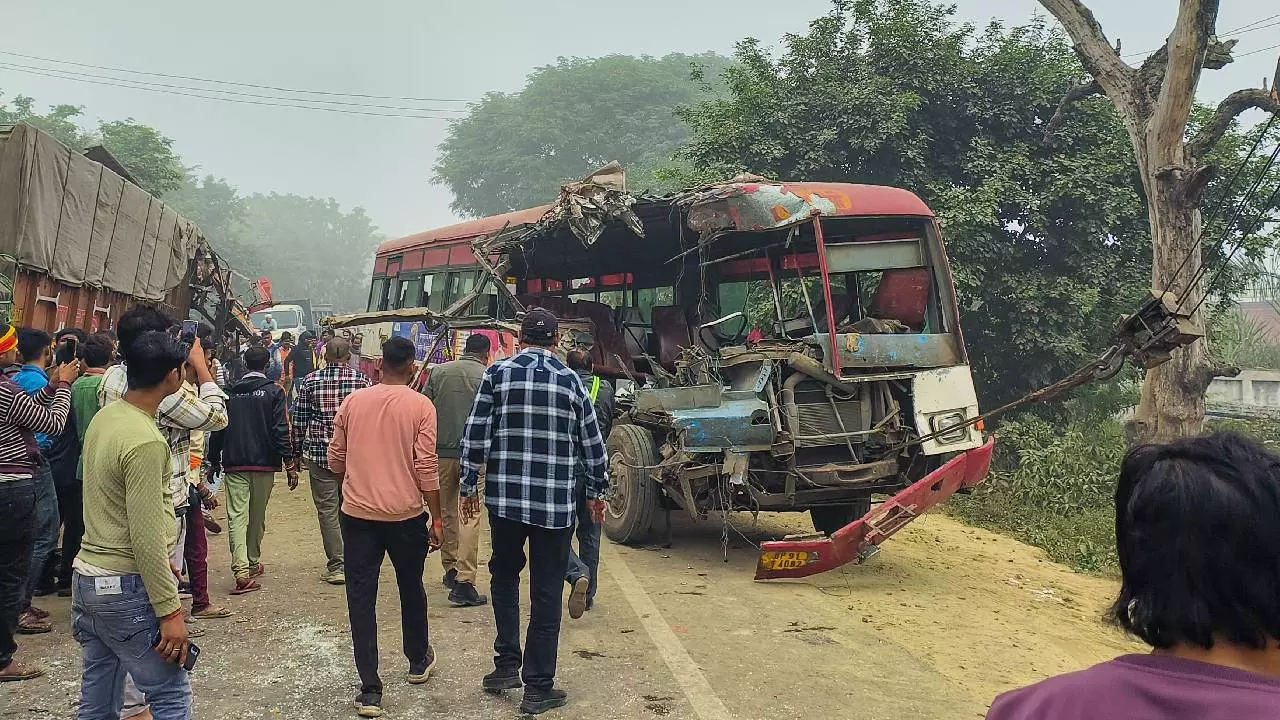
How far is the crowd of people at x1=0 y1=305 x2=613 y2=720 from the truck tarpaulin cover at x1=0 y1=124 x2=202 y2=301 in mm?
3183

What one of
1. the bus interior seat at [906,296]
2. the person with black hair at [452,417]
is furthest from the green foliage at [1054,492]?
the person with black hair at [452,417]

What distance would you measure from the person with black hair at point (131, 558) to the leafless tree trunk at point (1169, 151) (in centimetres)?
1001

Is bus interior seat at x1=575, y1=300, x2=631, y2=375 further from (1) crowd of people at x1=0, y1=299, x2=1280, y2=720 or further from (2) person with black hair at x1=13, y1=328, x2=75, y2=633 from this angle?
(2) person with black hair at x1=13, y1=328, x2=75, y2=633

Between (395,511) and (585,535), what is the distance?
1653 millimetres

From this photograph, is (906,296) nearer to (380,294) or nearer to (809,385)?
(809,385)

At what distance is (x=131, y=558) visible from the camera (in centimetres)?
265

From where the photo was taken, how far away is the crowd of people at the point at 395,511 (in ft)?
3.92

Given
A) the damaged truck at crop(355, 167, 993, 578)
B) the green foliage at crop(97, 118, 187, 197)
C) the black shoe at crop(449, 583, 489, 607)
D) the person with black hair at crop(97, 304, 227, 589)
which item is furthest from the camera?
the green foliage at crop(97, 118, 187, 197)

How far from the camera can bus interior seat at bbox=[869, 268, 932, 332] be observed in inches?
283

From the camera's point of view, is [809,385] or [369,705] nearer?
[369,705]

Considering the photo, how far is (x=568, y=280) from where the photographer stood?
11.1 metres

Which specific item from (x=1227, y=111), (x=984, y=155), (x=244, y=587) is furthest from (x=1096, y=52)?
(x=244, y=587)

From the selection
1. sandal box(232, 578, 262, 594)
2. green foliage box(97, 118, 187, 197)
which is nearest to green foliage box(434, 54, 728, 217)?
green foliage box(97, 118, 187, 197)

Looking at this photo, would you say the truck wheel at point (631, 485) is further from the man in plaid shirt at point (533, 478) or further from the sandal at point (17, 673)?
the sandal at point (17, 673)
